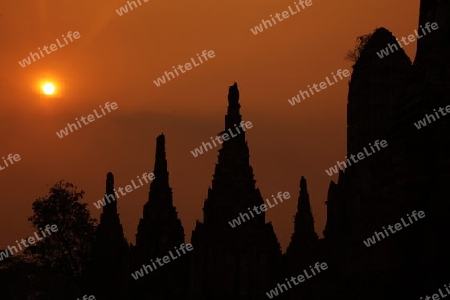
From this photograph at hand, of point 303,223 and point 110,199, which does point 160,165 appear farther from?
point 110,199

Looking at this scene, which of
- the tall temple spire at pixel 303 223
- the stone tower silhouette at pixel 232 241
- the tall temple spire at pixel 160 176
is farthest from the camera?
the tall temple spire at pixel 160 176

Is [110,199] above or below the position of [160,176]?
above

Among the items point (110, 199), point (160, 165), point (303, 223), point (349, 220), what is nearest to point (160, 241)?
point (160, 165)

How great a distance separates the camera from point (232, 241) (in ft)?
91.3

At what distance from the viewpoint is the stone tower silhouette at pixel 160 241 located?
102 feet

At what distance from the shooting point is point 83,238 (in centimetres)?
4612

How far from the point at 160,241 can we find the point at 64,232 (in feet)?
51.5

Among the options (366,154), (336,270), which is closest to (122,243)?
(336,270)

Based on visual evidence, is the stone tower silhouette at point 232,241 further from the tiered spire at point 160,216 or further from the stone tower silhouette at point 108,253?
the stone tower silhouette at point 108,253

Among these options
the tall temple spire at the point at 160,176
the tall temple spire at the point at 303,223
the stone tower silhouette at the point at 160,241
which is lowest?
the tall temple spire at the point at 303,223

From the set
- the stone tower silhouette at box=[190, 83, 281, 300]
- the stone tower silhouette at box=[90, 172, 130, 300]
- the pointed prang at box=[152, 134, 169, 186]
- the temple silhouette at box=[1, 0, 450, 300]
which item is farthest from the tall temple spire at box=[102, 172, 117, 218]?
the stone tower silhouette at box=[190, 83, 281, 300]

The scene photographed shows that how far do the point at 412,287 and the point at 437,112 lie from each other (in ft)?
8.45

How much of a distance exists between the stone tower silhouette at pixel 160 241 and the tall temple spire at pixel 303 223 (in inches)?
202

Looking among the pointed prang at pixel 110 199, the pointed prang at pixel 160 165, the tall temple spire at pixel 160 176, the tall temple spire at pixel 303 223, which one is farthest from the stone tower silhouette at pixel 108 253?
the tall temple spire at pixel 303 223
